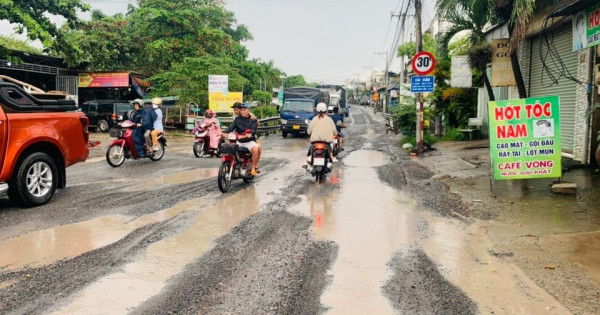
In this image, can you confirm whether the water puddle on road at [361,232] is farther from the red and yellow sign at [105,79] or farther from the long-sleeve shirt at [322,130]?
the red and yellow sign at [105,79]

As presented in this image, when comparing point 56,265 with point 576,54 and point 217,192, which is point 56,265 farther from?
point 576,54

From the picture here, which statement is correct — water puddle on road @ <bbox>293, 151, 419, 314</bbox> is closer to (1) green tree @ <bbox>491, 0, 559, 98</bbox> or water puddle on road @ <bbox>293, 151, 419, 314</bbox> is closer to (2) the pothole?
(2) the pothole

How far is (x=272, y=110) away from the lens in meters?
37.0

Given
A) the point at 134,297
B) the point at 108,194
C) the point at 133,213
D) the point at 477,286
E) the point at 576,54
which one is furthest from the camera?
the point at 576,54

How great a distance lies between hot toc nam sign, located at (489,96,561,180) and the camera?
Result: 7.79m

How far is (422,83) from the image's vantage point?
1468 cm

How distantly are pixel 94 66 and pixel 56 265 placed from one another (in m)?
30.6

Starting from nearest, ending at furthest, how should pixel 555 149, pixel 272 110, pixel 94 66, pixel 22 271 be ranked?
pixel 22 271, pixel 555 149, pixel 94 66, pixel 272 110

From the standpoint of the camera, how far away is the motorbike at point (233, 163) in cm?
863

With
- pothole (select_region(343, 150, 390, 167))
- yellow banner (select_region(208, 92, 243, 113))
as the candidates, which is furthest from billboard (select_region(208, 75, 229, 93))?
pothole (select_region(343, 150, 390, 167))

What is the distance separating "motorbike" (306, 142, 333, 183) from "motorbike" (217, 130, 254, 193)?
Result: 130 centimetres

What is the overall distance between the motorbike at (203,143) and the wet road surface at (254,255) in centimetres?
589

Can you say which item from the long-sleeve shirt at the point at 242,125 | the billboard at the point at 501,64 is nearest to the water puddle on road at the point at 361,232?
the long-sleeve shirt at the point at 242,125

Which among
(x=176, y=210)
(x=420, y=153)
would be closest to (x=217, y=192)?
(x=176, y=210)
